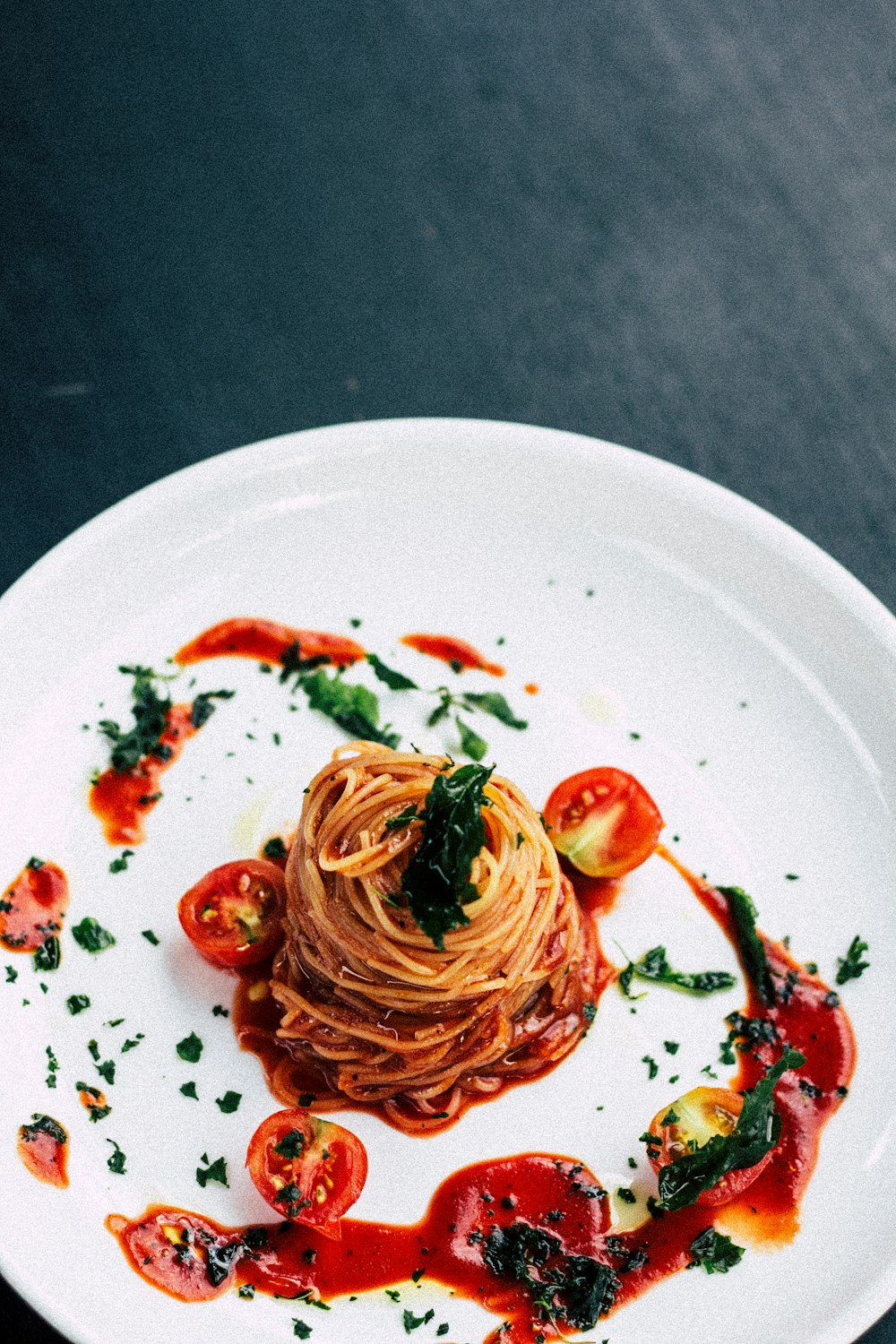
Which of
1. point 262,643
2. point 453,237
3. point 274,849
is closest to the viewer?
point 274,849

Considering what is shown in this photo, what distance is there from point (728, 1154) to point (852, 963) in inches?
51.6

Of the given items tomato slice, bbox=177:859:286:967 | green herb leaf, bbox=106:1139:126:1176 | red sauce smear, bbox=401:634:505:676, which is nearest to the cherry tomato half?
tomato slice, bbox=177:859:286:967

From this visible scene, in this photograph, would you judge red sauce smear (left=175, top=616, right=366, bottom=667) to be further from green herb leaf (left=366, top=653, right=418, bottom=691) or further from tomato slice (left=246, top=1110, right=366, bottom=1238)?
tomato slice (left=246, top=1110, right=366, bottom=1238)

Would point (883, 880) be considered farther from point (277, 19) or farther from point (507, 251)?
point (277, 19)

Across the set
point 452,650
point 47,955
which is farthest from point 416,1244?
point 452,650

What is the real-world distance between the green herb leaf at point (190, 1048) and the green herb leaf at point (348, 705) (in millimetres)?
1736

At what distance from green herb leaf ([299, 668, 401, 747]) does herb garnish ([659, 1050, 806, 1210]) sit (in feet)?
8.26

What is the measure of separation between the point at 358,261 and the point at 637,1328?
Result: 6.70 m

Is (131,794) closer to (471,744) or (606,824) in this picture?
(471,744)

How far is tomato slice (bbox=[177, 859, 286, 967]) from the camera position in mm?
6676

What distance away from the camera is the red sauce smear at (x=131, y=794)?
7094 mm

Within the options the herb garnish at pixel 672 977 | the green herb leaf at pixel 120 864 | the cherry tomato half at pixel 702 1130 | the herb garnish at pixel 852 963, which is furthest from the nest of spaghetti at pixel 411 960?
the herb garnish at pixel 852 963

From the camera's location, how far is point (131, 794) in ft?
23.6

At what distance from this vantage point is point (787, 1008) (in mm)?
6707
